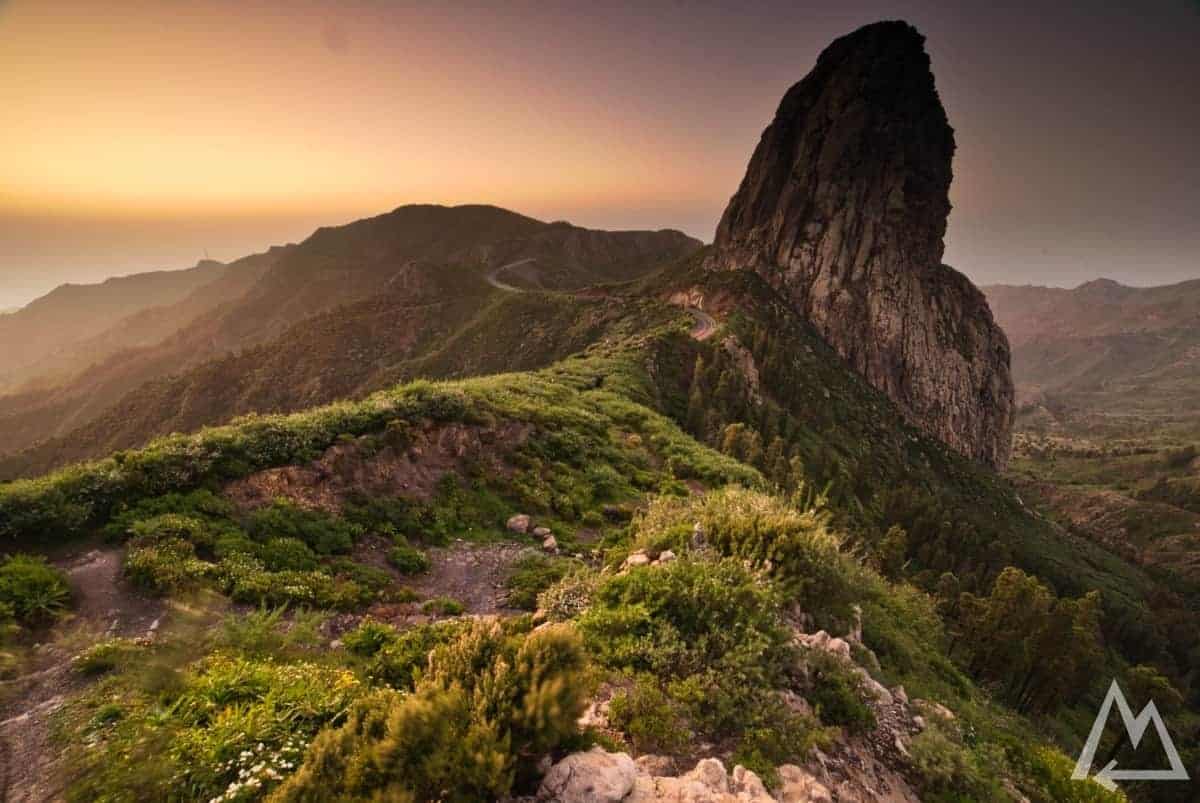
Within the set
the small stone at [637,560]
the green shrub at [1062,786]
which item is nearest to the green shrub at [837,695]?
the green shrub at [1062,786]

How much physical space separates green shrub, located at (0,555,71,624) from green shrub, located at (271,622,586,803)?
721 centimetres

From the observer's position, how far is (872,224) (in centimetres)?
9250

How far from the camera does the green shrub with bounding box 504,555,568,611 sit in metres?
11.6

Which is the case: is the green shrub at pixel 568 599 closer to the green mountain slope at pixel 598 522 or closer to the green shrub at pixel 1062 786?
the green mountain slope at pixel 598 522

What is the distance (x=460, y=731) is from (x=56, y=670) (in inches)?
275

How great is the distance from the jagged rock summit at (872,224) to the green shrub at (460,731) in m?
92.6

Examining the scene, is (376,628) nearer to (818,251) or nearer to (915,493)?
(915,493)

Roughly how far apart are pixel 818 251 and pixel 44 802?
336 ft

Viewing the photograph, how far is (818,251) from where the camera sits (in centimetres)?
9125

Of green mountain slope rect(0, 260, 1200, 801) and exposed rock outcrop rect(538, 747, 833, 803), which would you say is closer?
exposed rock outcrop rect(538, 747, 833, 803)

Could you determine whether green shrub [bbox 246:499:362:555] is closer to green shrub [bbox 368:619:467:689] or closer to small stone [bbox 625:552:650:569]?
green shrub [bbox 368:619:467:689]

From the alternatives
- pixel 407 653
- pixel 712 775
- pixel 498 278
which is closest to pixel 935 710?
pixel 712 775

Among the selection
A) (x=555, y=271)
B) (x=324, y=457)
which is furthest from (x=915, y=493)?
(x=555, y=271)

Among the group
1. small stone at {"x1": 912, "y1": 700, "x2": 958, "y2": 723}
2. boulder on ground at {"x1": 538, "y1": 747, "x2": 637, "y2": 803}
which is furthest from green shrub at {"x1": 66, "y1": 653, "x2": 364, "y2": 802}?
small stone at {"x1": 912, "y1": 700, "x2": 958, "y2": 723}
